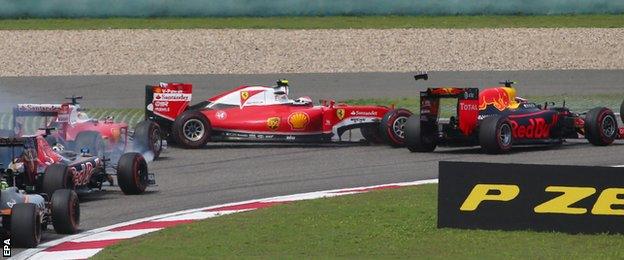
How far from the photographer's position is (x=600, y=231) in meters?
13.3

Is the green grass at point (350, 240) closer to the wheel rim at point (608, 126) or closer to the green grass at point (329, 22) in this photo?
the wheel rim at point (608, 126)

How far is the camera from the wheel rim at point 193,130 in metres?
24.2

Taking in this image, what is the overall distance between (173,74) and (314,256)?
22925 millimetres

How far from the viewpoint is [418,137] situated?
2258 centimetres

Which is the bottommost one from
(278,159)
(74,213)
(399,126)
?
(74,213)

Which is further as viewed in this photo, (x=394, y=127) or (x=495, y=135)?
(x=394, y=127)

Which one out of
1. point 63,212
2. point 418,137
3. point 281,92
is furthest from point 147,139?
point 63,212

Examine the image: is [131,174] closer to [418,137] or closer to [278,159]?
[278,159]

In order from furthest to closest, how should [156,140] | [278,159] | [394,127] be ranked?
[394,127] < [156,140] < [278,159]

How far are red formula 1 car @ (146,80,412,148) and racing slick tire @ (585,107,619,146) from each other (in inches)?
111

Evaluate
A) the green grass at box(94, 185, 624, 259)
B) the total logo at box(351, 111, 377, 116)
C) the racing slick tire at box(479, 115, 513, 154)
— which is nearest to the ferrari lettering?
the green grass at box(94, 185, 624, 259)

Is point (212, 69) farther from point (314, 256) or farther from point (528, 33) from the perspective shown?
point (314, 256)

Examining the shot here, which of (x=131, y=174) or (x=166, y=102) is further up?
(x=166, y=102)

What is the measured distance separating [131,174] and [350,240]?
5.07 m
